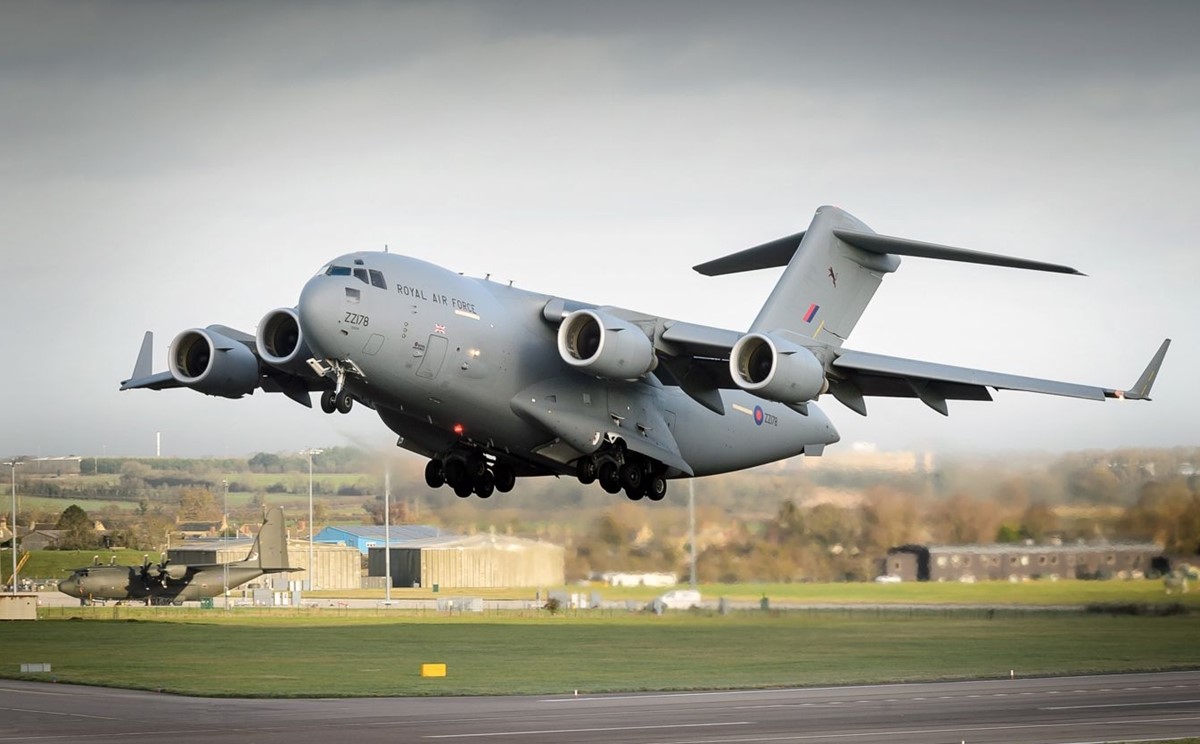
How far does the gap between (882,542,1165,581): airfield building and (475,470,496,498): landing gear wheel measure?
7.06 meters

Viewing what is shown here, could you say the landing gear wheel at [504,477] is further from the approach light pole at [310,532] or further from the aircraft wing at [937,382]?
the approach light pole at [310,532]

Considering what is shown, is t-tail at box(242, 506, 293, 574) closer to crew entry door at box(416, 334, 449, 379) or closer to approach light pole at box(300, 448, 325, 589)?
approach light pole at box(300, 448, 325, 589)

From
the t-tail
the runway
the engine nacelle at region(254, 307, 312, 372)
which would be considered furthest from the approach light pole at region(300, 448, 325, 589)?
the engine nacelle at region(254, 307, 312, 372)

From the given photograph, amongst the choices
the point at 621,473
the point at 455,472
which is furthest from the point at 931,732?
the point at 455,472

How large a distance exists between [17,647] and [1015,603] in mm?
19057

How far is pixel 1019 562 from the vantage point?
2380cm

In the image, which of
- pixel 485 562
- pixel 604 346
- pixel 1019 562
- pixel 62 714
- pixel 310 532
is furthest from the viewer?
pixel 310 532

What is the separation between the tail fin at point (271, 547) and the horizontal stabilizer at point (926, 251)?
22104 mm

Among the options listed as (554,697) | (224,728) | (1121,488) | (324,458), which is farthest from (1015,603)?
(324,458)

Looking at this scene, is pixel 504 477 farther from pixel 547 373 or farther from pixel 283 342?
pixel 283 342

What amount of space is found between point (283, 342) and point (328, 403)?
1202mm

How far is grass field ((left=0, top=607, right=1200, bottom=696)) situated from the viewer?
24.7 metres

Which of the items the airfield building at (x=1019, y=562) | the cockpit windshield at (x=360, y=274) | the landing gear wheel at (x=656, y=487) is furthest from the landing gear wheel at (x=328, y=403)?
the airfield building at (x=1019, y=562)

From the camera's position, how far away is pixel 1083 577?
2372 cm
